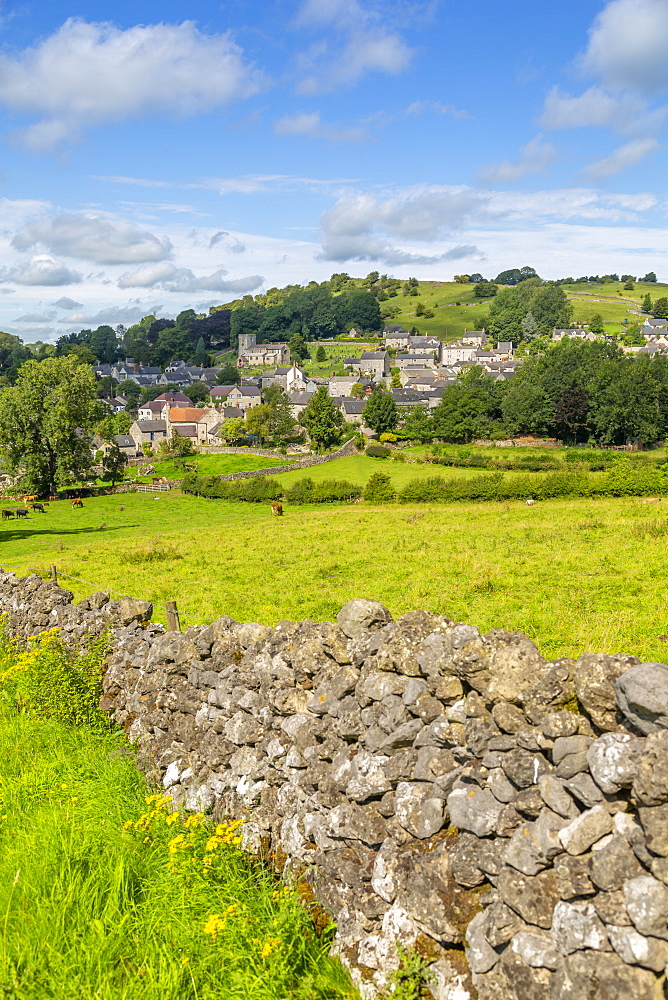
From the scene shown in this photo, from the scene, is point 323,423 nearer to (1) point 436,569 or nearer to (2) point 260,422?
(2) point 260,422

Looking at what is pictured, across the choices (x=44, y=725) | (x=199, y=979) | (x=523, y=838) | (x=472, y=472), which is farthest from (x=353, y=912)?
(x=472, y=472)

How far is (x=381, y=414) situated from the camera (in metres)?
110

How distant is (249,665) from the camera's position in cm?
888

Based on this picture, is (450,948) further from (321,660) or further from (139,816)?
(139,816)

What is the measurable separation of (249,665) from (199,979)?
3.65 meters

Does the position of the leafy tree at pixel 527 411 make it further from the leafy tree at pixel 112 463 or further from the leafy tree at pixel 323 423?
the leafy tree at pixel 112 463

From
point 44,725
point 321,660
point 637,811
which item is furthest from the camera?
point 44,725

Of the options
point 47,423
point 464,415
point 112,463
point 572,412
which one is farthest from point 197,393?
point 47,423

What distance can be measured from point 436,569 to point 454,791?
12.2 meters

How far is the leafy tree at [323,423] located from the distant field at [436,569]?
7149 centimetres

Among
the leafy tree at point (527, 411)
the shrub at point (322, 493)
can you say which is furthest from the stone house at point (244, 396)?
the shrub at point (322, 493)

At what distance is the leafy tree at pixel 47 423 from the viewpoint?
64812 millimetres

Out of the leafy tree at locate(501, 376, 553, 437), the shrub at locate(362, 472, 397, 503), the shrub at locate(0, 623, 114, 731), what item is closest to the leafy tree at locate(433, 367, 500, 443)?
the leafy tree at locate(501, 376, 553, 437)

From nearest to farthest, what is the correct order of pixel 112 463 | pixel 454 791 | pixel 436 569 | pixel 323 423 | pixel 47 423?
pixel 454 791 < pixel 436 569 < pixel 47 423 < pixel 112 463 < pixel 323 423
